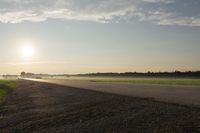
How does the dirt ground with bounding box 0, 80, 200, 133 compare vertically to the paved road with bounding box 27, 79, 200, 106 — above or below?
below

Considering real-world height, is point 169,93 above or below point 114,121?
above

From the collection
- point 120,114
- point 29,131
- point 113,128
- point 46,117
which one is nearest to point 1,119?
point 46,117

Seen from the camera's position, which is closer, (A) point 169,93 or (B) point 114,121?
(B) point 114,121

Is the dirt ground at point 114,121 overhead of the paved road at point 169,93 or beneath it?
beneath

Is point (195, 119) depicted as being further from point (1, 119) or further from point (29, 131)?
point (1, 119)

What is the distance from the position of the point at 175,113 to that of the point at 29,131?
8.33 meters

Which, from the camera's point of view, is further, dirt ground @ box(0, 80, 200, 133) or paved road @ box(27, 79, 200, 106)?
paved road @ box(27, 79, 200, 106)

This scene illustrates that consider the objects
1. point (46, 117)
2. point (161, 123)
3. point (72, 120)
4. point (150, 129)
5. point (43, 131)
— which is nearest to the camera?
point (150, 129)

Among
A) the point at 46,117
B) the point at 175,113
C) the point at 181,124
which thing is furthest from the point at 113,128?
the point at 46,117

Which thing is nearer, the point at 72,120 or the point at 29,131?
the point at 29,131

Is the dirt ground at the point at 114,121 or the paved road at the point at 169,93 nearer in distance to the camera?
the dirt ground at the point at 114,121

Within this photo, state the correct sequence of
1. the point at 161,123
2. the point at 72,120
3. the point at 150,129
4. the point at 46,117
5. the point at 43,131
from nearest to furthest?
the point at 150,129 → the point at 161,123 → the point at 43,131 → the point at 72,120 → the point at 46,117

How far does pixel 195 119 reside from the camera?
1938 cm

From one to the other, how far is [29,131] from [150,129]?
725 centimetres
